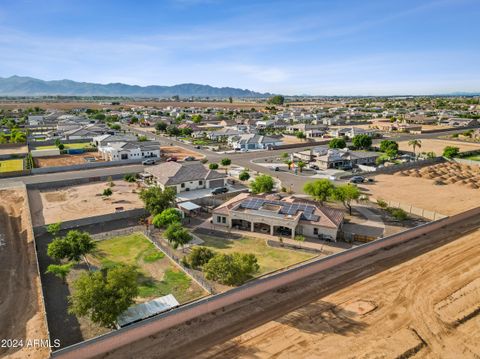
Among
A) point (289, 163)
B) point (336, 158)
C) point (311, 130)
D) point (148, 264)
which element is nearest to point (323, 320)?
point (148, 264)

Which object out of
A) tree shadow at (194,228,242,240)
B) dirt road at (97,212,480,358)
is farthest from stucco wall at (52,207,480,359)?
tree shadow at (194,228,242,240)

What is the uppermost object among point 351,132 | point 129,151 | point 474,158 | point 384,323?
point 351,132

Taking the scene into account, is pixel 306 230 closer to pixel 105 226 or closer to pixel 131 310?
pixel 131 310

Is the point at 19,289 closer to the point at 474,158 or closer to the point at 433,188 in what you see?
the point at 433,188

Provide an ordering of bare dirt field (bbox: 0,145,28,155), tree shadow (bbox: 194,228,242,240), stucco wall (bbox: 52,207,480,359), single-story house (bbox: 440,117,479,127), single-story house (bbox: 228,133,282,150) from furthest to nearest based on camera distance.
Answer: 1. single-story house (bbox: 440,117,479,127)
2. single-story house (bbox: 228,133,282,150)
3. bare dirt field (bbox: 0,145,28,155)
4. tree shadow (bbox: 194,228,242,240)
5. stucco wall (bbox: 52,207,480,359)

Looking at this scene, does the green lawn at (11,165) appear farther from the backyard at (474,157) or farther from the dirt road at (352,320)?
the backyard at (474,157)

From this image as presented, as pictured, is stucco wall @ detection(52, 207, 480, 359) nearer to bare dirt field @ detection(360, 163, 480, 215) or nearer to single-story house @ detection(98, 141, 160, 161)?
bare dirt field @ detection(360, 163, 480, 215)

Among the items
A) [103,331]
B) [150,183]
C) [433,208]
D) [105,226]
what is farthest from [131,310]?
[433,208]
